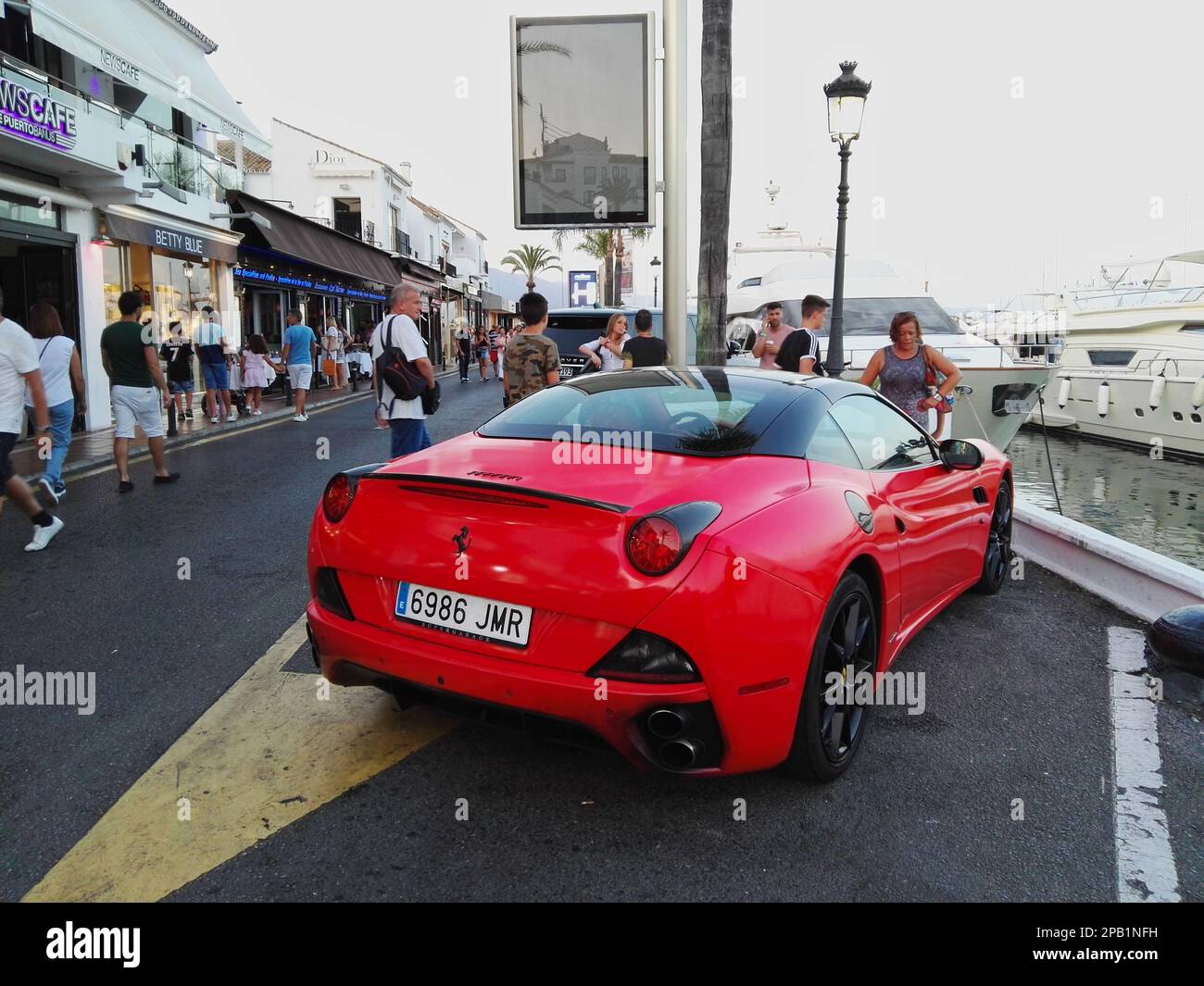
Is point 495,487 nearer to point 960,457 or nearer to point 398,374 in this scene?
point 960,457

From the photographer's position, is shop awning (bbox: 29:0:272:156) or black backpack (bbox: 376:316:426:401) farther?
shop awning (bbox: 29:0:272:156)

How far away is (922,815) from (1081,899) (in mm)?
507

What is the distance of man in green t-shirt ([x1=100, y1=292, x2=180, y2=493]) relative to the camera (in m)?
8.59

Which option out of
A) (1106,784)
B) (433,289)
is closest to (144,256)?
(1106,784)

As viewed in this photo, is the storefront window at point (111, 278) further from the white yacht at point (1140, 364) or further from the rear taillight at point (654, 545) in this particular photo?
the white yacht at point (1140, 364)

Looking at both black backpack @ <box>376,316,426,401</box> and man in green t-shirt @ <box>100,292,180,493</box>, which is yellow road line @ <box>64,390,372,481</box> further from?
black backpack @ <box>376,316,426,401</box>

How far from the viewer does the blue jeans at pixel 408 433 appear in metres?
6.83

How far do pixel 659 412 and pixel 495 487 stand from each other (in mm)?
1033

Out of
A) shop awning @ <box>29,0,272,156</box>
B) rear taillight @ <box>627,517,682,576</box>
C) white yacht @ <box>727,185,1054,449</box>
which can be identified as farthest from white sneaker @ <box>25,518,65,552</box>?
shop awning @ <box>29,0,272,156</box>

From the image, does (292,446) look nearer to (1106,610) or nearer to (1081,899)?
(1106,610)

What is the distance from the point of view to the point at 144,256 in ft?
59.0

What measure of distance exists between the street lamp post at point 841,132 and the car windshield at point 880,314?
199 cm

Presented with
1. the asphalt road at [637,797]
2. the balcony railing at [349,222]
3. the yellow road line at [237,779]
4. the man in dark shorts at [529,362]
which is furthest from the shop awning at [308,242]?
the yellow road line at [237,779]

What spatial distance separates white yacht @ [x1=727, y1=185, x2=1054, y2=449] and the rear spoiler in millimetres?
7129
